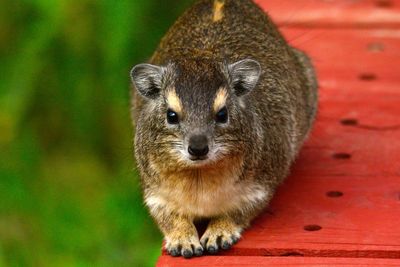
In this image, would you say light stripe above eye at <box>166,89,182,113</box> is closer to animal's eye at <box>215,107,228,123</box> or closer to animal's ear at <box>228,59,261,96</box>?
animal's eye at <box>215,107,228,123</box>

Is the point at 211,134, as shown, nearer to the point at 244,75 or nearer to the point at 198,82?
the point at 198,82

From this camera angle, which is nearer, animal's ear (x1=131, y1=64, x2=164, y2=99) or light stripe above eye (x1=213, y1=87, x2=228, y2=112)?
A: light stripe above eye (x1=213, y1=87, x2=228, y2=112)

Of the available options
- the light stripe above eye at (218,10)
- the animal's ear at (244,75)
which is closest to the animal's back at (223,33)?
the light stripe above eye at (218,10)

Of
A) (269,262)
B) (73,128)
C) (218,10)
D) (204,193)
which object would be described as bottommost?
(73,128)

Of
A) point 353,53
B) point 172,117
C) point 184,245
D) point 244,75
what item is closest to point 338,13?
point 353,53

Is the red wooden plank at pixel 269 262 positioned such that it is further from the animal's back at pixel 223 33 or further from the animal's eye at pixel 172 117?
the animal's back at pixel 223 33

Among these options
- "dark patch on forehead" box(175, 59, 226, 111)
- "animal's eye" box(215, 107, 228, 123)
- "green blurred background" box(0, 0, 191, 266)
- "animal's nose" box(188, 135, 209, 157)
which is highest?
"dark patch on forehead" box(175, 59, 226, 111)

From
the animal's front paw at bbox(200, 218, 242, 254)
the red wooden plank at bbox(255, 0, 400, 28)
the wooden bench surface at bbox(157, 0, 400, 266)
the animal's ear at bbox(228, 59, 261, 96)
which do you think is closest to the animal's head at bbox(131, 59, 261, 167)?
the animal's ear at bbox(228, 59, 261, 96)
